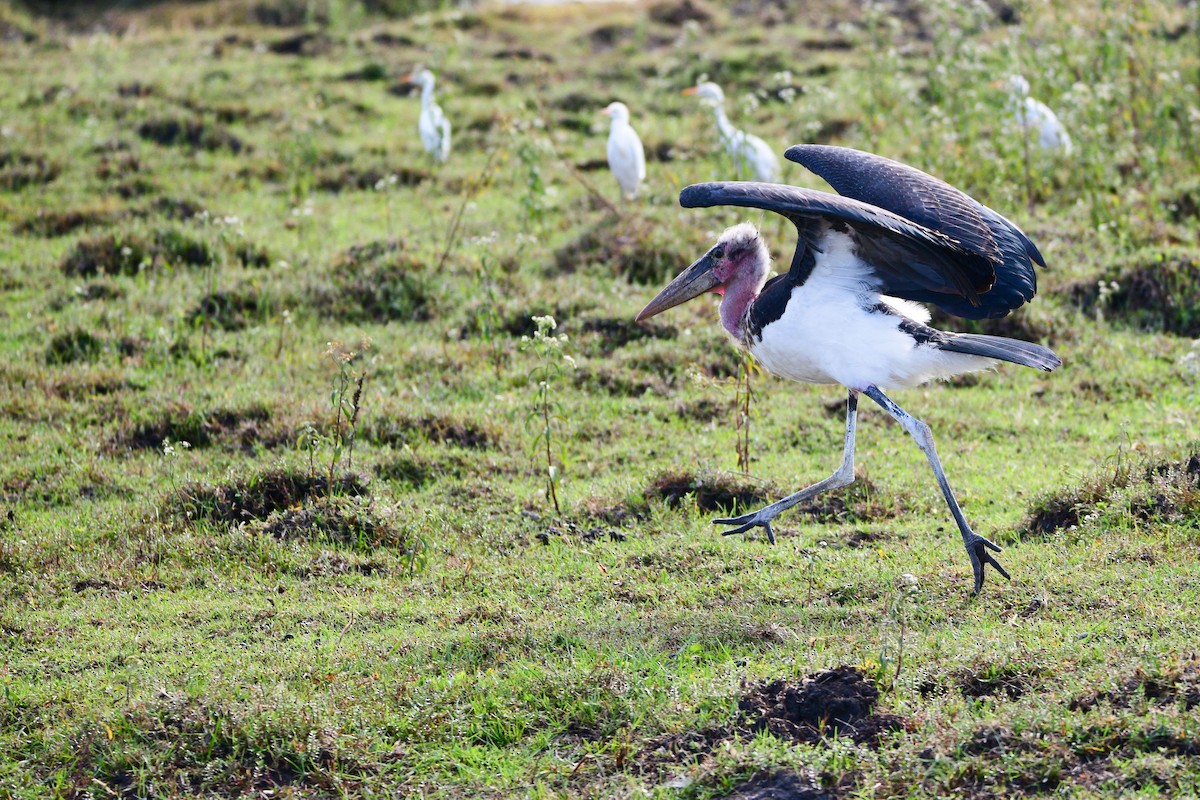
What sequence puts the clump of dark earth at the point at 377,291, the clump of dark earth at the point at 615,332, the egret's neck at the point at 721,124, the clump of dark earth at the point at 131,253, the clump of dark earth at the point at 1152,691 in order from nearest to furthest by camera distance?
1. the clump of dark earth at the point at 1152,691
2. the clump of dark earth at the point at 615,332
3. the clump of dark earth at the point at 377,291
4. the clump of dark earth at the point at 131,253
5. the egret's neck at the point at 721,124

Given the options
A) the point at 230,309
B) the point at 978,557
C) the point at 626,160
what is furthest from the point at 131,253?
the point at 978,557

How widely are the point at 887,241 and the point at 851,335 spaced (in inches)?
17.0

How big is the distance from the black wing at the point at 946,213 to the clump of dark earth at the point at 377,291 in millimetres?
3620

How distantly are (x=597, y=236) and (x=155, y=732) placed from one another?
6000mm

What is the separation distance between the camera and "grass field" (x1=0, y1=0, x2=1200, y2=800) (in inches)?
171

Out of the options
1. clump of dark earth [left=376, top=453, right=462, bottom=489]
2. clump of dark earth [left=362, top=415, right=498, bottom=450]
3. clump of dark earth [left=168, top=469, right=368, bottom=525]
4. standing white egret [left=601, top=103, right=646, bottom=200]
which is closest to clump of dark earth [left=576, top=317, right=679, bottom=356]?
clump of dark earth [left=362, top=415, right=498, bottom=450]

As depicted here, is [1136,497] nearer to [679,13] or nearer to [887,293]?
[887,293]

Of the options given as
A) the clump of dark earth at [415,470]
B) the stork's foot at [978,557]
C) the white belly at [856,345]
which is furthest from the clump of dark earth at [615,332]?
the stork's foot at [978,557]

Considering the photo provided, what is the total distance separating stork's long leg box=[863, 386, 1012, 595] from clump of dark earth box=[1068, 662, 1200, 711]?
0.98m

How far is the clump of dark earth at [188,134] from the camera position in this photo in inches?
481

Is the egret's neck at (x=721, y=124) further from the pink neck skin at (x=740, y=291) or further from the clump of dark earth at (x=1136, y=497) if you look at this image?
the clump of dark earth at (x=1136, y=497)

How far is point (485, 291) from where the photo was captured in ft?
28.4

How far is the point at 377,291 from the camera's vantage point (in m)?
8.98

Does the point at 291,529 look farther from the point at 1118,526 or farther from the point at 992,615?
the point at 1118,526
